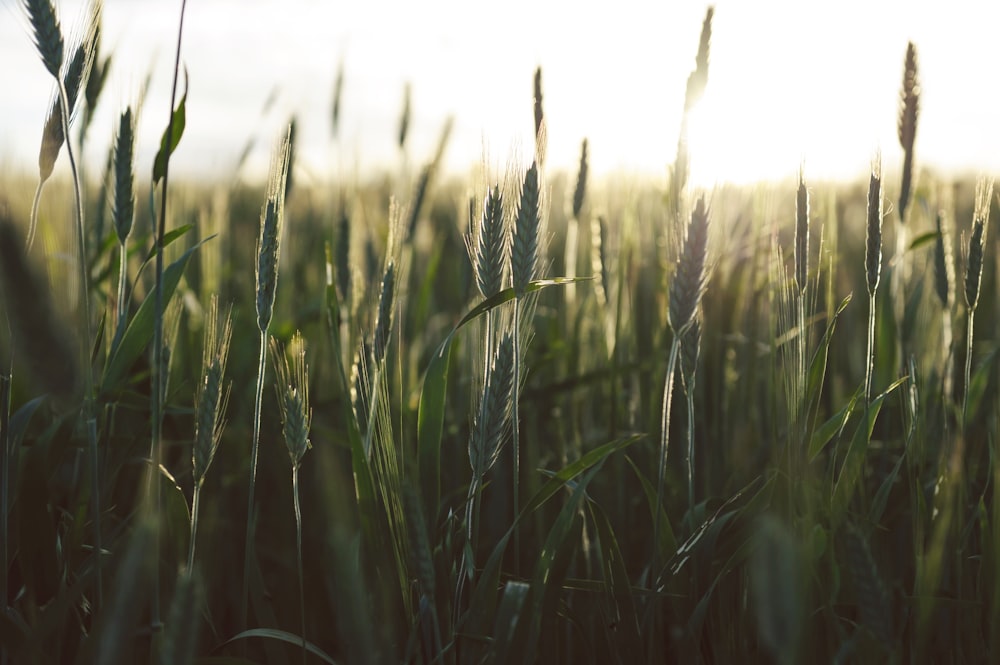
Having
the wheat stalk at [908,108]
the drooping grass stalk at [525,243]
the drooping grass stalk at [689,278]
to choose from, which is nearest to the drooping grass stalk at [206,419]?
the drooping grass stalk at [525,243]

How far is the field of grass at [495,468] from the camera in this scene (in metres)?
0.90

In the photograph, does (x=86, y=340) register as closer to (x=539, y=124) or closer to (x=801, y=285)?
(x=539, y=124)

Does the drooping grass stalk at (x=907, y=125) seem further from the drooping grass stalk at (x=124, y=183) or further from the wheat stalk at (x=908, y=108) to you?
the drooping grass stalk at (x=124, y=183)

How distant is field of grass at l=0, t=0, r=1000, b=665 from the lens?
2.94ft

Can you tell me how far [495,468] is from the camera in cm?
185

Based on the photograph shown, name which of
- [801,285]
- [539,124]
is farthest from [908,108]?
[539,124]

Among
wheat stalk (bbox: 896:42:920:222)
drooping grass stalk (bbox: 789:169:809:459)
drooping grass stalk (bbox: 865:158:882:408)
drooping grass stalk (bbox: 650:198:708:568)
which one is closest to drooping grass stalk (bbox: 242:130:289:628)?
drooping grass stalk (bbox: 650:198:708:568)

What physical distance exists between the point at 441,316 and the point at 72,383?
7.26ft

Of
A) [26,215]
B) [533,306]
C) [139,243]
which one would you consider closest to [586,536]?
[533,306]

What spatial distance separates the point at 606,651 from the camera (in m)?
1.13

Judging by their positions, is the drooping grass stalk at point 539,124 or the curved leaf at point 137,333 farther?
the curved leaf at point 137,333

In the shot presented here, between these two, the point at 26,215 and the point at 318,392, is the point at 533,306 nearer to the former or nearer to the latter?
the point at 318,392

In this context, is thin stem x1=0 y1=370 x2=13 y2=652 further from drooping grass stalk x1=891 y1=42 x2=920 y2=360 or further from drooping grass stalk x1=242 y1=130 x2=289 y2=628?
drooping grass stalk x1=891 y1=42 x2=920 y2=360

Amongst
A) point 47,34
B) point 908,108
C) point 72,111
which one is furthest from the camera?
point 908,108
